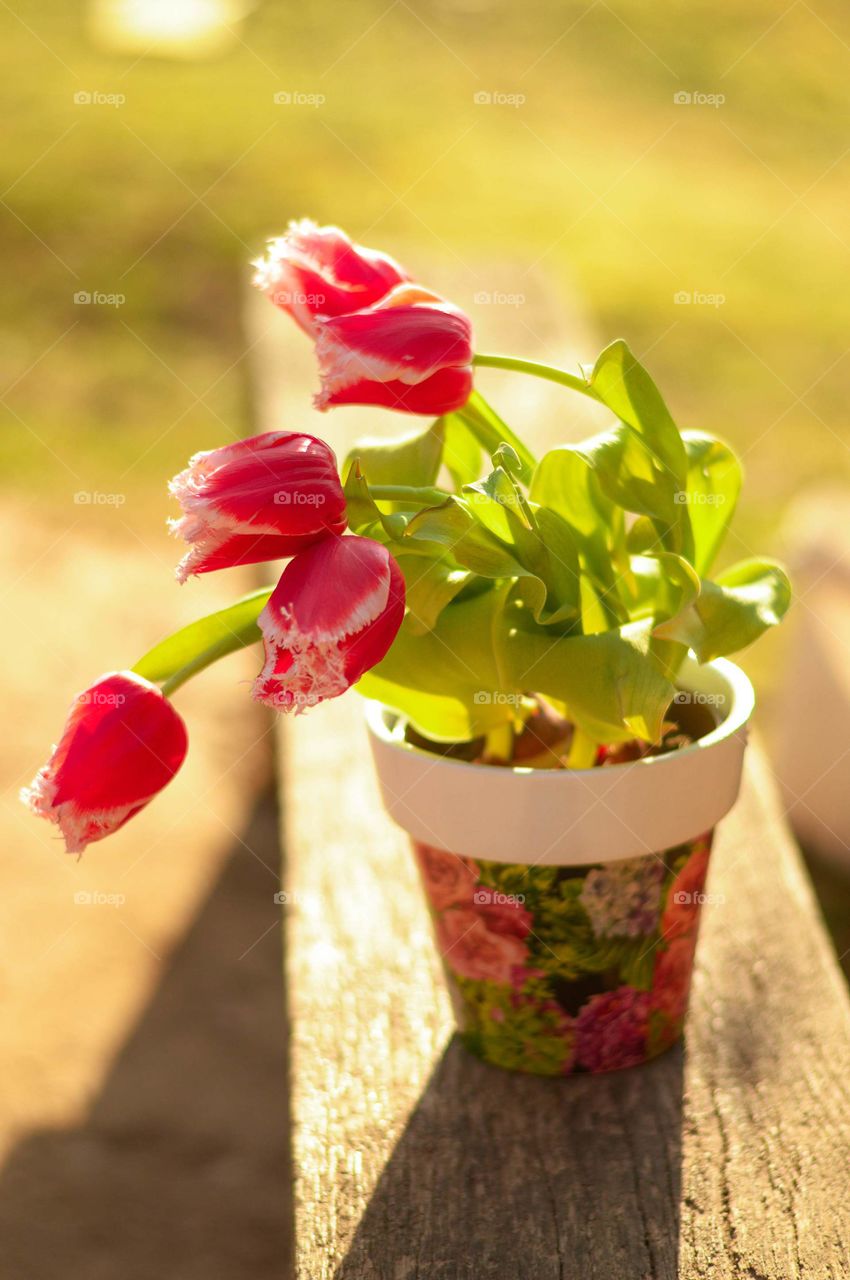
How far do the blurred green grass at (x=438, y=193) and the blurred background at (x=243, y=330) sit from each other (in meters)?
0.02

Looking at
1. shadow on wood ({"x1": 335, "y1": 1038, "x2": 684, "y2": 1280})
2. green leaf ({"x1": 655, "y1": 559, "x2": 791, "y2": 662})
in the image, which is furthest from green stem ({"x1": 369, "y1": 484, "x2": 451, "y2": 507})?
shadow on wood ({"x1": 335, "y1": 1038, "x2": 684, "y2": 1280})

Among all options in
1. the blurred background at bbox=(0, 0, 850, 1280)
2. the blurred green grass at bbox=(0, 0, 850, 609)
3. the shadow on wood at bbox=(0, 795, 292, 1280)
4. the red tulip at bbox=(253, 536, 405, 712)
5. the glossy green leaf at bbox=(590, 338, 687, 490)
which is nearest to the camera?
the red tulip at bbox=(253, 536, 405, 712)

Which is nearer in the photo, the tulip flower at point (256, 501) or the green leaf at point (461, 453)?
the tulip flower at point (256, 501)

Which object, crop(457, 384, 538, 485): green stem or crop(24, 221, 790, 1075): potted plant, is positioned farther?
crop(457, 384, 538, 485): green stem

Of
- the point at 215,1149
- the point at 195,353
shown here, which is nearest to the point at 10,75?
the point at 195,353

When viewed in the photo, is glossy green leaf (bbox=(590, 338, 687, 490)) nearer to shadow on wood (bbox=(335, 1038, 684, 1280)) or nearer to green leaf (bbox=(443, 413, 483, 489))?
green leaf (bbox=(443, 413, 483, 489))

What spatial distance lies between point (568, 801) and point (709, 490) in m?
0.17

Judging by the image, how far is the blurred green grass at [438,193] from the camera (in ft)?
11.6

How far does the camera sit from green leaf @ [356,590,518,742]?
1.88ft

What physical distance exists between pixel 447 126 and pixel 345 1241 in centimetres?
518

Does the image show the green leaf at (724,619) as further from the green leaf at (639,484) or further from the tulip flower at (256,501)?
the tulip flower at (256,501)

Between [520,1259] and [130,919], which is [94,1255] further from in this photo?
[520,1259]

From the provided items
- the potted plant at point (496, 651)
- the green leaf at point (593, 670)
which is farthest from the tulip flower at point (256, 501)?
the green leaf at point (593, 670)

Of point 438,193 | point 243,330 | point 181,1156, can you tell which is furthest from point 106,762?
point 438,193
